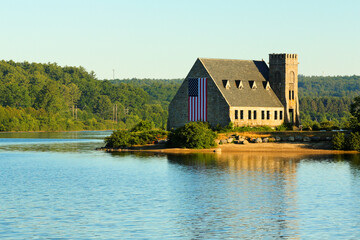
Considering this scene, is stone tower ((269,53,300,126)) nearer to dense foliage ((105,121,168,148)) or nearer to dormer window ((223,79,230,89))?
dormer window ((223,79,230,89))

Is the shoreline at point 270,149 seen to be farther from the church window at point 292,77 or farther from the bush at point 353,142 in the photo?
the church window at point 292,77

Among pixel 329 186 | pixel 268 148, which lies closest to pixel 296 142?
pixel 268 148

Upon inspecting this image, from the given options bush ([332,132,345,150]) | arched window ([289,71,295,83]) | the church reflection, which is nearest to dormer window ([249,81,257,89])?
arched window ([289,71,295,83])

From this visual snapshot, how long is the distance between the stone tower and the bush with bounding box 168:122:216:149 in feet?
58.3

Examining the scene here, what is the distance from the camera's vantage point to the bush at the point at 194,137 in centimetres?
8450

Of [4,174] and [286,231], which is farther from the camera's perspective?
[4,174]

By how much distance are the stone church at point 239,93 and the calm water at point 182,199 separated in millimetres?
20187

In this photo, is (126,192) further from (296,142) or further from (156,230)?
(296,142)

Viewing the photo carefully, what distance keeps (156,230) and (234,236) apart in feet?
13.4

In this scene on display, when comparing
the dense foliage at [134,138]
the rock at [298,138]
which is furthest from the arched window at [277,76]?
the dense foliage at [134,138]

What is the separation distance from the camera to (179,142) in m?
86.4

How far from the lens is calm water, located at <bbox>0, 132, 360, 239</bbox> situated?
110 ft

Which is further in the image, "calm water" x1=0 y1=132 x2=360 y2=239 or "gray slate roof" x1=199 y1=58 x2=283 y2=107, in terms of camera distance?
"gray slate roof" x1=199 y1=58 x2=283 y2=107

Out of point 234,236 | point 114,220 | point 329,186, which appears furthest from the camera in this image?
point 329,186
